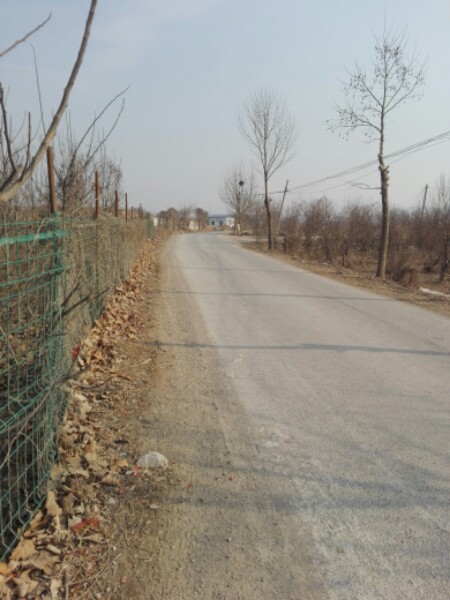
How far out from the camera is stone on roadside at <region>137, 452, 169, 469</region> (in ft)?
11.2

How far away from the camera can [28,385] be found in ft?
9.14

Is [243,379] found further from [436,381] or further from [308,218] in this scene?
[308,218]

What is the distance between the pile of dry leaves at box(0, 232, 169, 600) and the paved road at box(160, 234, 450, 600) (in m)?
0.82

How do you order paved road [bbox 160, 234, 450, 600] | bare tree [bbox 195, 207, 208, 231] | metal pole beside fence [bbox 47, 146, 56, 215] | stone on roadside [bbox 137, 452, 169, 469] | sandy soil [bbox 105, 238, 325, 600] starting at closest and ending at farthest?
sandy soil [bbox 105, 238, 325, 600] < paved road [bbox 160, 234, 450, 600] < stone on roadside [bbox 137, 452, 169, 469] < metal pole beside fence [bbox 47, 146, 56, 215] < bare tree [bbox 195, 207, 208, 231]

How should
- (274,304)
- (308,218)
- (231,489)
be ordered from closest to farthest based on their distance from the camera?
(231,489) → (274,304) → (308,218)

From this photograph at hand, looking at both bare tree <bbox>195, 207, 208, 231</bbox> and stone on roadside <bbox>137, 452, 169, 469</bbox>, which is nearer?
stone on roadside <bbox>137, 452, 169, 469</bbox>

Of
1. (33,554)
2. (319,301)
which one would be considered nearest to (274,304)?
(319,301)

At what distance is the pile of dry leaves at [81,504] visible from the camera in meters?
2.31

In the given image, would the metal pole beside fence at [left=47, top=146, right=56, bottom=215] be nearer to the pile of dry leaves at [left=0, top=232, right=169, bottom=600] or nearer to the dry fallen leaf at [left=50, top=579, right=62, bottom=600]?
the pile of dry leaves at [left=0, top=232, right=169, bottom=600]

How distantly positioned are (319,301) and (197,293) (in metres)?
2.84

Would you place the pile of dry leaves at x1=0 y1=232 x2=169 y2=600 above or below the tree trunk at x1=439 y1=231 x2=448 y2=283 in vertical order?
below

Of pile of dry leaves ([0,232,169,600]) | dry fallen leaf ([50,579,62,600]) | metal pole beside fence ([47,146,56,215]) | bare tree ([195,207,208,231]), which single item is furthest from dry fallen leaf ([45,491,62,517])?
bare tree ([195,207,208,231])

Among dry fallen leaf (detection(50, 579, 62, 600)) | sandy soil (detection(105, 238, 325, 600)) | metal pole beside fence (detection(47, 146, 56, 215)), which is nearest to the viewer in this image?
dry fallen leaf (detection(50, 579, 62, 600))

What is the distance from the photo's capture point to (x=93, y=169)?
10.3 metres
